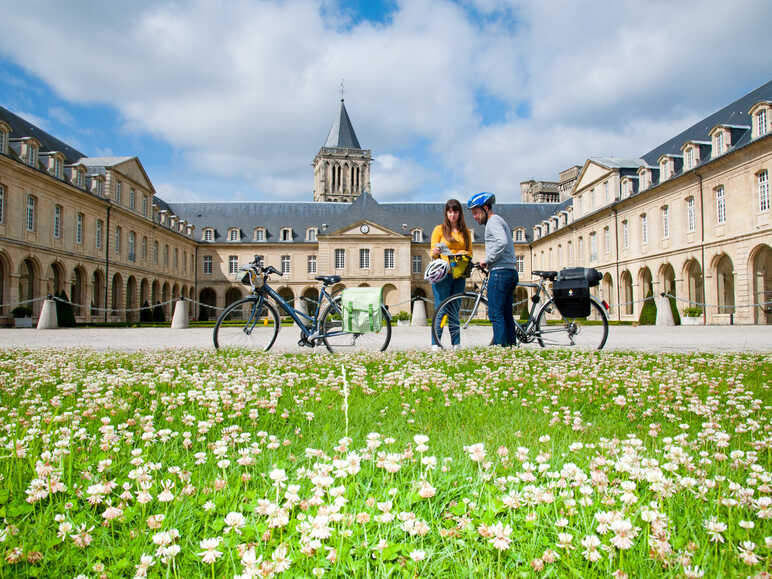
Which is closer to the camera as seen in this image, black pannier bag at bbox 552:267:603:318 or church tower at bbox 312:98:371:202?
black pannier bag at bbox 552:267:603:318

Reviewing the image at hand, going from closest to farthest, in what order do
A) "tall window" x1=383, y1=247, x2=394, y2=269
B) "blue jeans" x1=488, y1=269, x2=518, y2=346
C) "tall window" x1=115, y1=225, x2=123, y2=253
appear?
"blue jeans" x1=488, y1=269, x2=518, y2=346, "tall window" x1=115, y1=225, x2=123, y2=253, "tall window" x1=383, y1=247, x2=394, y2=269

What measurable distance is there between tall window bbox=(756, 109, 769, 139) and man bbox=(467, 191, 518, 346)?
20997 mm

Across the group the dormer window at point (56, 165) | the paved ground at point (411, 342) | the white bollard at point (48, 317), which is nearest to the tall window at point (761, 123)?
the paved ground at point (411, 342)

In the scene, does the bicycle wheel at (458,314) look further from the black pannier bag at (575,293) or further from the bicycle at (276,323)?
the black pannier bag at (575,293)

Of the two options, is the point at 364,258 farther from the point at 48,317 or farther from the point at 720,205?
the point at 48,317

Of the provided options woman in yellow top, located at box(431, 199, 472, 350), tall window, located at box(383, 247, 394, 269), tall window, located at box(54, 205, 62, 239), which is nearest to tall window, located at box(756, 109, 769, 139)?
woman in yellow top, located at box(431, 199, 472, 350)

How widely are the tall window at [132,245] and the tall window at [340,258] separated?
16.9m

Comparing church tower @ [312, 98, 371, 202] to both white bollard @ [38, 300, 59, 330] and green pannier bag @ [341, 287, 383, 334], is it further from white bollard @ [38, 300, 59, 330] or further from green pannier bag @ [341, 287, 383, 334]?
green pannier bag @ [341, 287, 383, 334]

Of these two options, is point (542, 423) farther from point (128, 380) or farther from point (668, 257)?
point (668, 257)

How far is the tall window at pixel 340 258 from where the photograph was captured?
153ft

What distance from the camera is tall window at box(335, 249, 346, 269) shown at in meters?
46.7

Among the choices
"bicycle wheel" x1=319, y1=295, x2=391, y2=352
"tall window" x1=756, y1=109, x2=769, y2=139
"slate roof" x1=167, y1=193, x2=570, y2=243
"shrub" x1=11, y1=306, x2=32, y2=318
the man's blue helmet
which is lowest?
"bicycle wheel" x1=319, y1=295, x2=391, y2=352

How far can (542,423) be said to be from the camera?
99.3 inches

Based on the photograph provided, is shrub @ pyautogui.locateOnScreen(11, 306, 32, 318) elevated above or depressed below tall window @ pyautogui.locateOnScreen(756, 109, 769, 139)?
below
